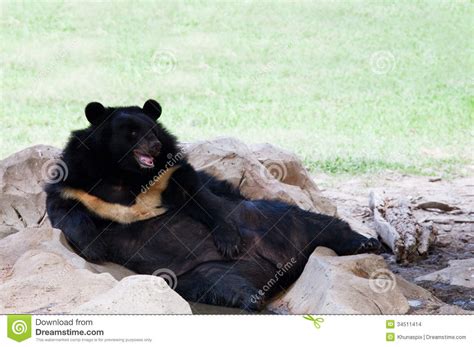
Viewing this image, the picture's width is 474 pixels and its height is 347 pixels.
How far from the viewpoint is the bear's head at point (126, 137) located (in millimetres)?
5977

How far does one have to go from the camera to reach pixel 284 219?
6406mm

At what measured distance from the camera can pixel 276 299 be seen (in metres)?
6.11

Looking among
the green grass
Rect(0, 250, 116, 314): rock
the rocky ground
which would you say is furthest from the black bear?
the green grass

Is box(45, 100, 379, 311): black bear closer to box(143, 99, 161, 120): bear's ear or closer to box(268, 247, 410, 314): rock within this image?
box(143, 99, 161, 120): bear's ear

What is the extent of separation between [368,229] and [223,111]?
5913mm

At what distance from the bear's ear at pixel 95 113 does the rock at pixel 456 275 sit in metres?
2.54

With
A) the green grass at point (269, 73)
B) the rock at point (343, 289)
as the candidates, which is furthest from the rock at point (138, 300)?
the green grass at point (269, 73)

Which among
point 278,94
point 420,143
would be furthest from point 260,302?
point 278,94

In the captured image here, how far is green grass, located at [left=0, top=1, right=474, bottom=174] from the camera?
12.5 meters

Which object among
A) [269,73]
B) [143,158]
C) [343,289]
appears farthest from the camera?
[269,73]

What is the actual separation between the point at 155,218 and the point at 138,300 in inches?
60.1

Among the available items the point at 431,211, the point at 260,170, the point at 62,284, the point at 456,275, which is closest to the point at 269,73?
the point at 431,211

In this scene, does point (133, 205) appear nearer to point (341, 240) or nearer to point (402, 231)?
point (341, 240)
